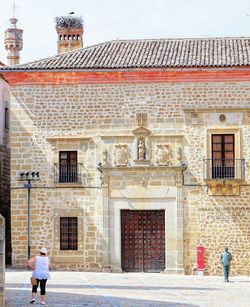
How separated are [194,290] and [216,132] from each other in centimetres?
747

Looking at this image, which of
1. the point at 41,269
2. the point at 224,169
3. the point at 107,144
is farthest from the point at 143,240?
the point at 41,269

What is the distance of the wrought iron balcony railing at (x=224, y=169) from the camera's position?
1121 inches

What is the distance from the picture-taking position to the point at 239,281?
86.9 feet

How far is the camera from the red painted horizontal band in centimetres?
2873

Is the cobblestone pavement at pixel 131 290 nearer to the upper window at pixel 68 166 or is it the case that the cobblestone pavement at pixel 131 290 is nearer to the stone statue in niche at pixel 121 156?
the upper window at pixel 68 166

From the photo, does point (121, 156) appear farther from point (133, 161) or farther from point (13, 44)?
point (13, 44)

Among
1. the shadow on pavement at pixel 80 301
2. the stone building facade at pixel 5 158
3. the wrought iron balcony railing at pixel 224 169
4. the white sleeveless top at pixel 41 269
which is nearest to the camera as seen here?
the shadow on pavement at pixel 80 301

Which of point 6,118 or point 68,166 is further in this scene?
point 6,118

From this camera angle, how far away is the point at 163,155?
94.5ft

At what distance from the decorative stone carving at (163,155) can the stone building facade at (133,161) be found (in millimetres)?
32

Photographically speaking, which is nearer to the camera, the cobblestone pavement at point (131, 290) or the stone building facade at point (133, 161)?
the cobblestone pavement at point (131, 290)

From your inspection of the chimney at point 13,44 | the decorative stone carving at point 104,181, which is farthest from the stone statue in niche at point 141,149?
the chimney at point 13,44

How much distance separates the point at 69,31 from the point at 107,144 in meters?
8.64

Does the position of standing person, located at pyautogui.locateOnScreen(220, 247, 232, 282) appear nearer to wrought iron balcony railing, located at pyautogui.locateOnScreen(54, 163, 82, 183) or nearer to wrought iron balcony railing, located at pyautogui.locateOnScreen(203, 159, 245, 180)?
wrought iron balcony railing, located at pyautogui.locateOnScreen(203, 159, 245, 180)
